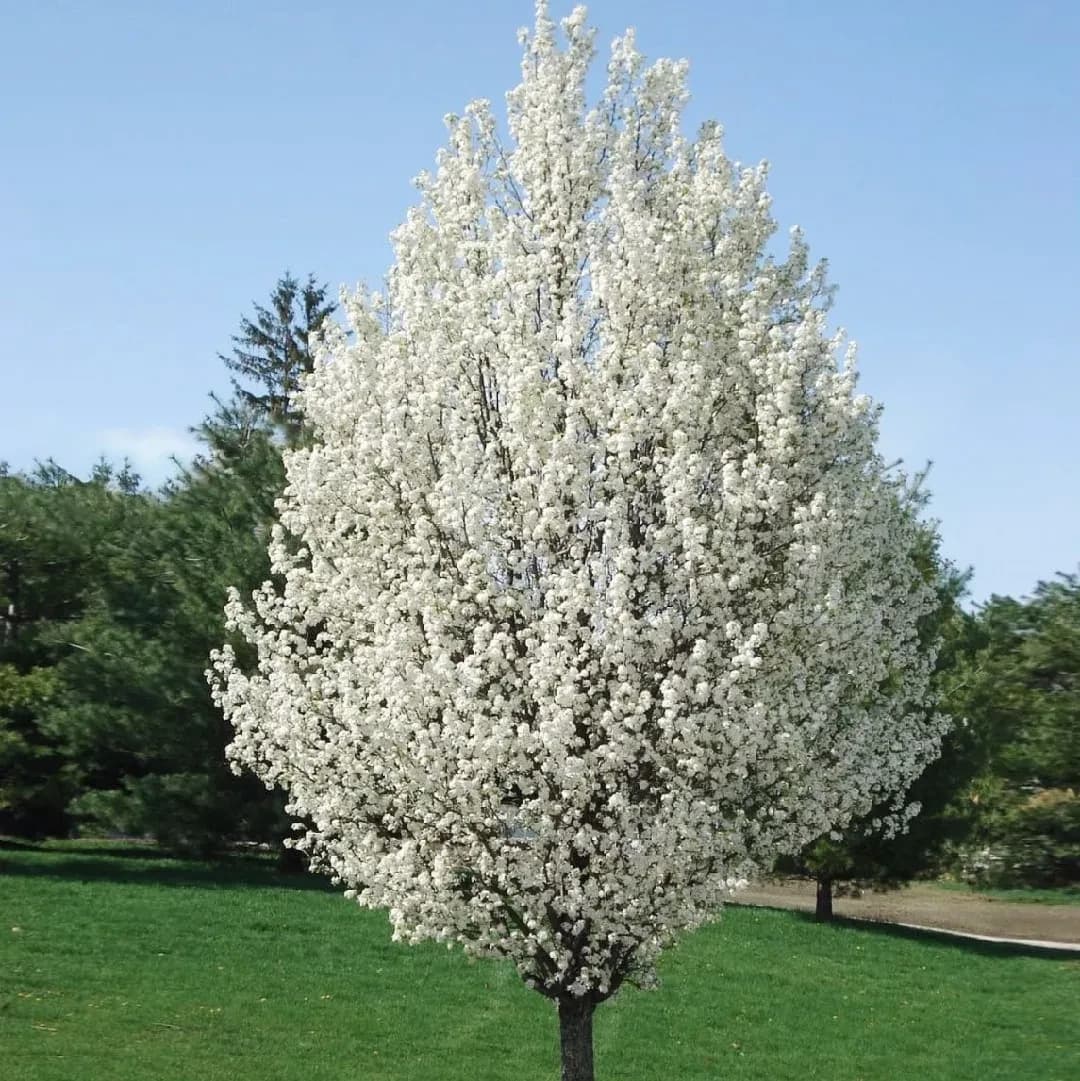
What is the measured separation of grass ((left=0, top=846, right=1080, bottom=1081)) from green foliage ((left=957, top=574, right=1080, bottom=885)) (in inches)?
129

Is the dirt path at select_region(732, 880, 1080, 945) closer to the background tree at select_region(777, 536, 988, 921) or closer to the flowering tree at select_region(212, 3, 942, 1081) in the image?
the background tree at select_region(777, 536, 988, 921)

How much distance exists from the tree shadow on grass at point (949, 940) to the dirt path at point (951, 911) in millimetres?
1008

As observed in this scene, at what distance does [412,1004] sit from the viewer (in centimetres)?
2027

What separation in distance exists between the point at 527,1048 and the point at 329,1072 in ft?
9.86

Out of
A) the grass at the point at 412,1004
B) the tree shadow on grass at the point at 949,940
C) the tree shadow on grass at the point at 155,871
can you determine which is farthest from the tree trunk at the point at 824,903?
the tree shadow on grass at the point at 155,871

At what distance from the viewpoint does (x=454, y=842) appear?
1059 centimetres

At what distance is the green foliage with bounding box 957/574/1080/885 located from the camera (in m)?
18.4

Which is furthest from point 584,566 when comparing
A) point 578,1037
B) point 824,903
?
point 824,903

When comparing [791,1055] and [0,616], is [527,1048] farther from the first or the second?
[0,616]

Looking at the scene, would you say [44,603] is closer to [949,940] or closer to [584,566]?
[949,940]

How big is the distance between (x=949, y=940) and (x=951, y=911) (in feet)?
27.5

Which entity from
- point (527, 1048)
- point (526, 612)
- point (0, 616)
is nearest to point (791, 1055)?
point (527, 1048)

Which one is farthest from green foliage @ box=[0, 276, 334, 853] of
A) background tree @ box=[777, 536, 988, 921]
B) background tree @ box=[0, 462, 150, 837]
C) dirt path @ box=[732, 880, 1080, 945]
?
dirt path @ box=[732, 880, 1080, 945]

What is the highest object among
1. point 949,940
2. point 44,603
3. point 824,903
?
point 44,603
